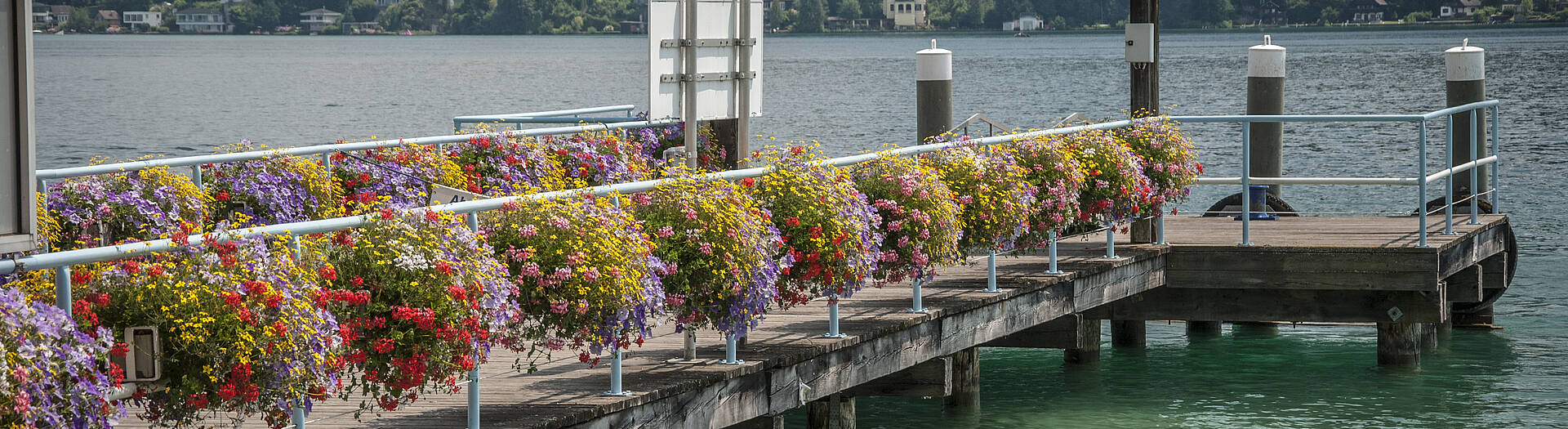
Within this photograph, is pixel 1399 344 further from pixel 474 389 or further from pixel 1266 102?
pixel 474 389

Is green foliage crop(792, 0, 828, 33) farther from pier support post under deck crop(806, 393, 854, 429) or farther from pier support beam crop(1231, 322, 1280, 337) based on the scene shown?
pier support post under deck crop(806, 393, 854, 429)

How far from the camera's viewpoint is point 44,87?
298 feet

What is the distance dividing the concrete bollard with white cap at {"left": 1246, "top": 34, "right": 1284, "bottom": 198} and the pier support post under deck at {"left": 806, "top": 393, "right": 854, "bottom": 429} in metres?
9.16

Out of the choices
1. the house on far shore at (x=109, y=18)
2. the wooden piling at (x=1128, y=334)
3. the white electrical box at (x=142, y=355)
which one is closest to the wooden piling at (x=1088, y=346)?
the wooden piling at (x=1128, y=334)

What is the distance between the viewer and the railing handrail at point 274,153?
30.8 ft

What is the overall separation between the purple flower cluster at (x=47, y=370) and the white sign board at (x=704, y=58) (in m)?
3.32

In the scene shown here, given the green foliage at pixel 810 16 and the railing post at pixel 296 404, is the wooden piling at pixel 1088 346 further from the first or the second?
the green foliage at pixel 810 16

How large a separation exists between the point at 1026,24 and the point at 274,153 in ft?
411

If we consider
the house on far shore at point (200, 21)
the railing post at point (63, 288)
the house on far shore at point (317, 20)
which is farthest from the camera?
the house on far shore at point (317, 20)

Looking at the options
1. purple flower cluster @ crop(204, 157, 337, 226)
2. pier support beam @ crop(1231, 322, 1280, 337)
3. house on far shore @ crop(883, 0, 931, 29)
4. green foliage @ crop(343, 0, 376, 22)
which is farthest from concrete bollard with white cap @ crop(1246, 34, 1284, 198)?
green foliage @ crop(343, 0, 376, 22)

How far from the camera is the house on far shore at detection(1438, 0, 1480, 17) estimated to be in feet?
390

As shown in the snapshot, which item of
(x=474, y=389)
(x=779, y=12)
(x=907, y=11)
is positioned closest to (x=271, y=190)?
(x=474, y=389)

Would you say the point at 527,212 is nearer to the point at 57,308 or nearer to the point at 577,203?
the point at 577,203

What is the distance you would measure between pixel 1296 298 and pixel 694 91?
231 inches
